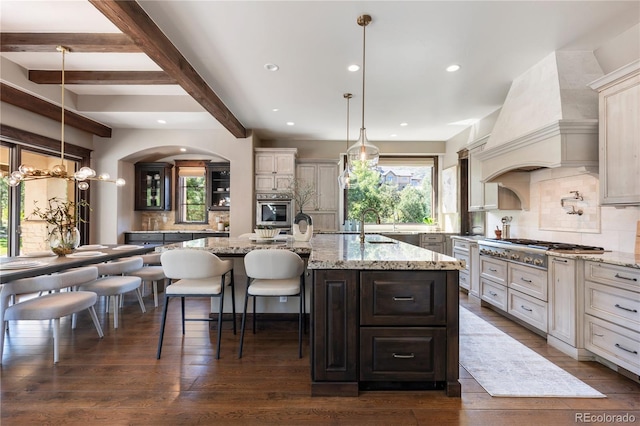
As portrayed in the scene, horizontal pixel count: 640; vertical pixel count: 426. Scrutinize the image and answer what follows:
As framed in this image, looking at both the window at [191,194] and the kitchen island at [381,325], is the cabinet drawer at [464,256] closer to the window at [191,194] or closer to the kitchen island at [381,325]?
the kitchen island at [381,325]

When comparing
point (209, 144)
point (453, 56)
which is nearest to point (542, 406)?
point (453, 56)

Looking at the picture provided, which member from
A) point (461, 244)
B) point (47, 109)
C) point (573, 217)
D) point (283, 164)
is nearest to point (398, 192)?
point (461, 244)

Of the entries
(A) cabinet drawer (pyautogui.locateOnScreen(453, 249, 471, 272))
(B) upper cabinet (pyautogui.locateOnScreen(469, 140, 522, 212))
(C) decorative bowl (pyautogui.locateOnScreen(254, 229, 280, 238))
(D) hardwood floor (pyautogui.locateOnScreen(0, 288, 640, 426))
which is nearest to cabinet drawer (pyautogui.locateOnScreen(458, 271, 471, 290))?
(A) cabinet drawer (pyautogui.locateOnScreen(453, 249, 471, 272))

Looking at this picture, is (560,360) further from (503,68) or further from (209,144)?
(209,144)

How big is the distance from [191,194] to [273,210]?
207cm

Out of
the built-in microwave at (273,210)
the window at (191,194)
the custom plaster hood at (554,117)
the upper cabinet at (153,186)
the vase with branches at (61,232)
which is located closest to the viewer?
the custom plaster hood at (554,117)

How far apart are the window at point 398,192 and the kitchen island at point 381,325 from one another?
15.1 feet

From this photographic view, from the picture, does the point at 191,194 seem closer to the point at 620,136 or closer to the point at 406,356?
the point at 406,356

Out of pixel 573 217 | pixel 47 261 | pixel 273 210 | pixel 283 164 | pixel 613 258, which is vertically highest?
pixel 283 164

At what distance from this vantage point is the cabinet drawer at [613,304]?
207 centimetres

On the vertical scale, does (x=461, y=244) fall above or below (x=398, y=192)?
below

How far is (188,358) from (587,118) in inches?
157

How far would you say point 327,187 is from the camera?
6.10m

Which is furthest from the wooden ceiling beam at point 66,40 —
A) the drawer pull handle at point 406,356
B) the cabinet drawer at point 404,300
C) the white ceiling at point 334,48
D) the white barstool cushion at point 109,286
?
the drawer pull handle at point 406,356
